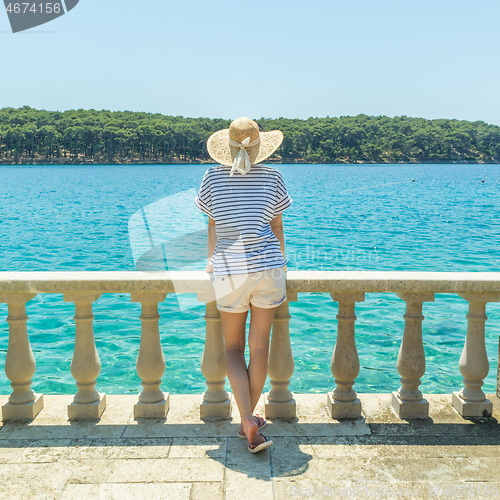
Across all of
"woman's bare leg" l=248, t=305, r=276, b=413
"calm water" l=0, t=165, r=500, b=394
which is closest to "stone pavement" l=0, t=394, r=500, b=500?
"woman's bare leg" l=248, t=305, r=276, b=413

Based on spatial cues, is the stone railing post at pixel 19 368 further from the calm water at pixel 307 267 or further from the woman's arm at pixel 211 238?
the calm water at pixel 307 267

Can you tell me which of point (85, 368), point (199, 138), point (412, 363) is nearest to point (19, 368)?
point (85, 368)

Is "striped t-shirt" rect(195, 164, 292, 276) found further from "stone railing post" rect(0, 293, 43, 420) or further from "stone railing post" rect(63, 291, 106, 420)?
"stone railing post" rect(0, 293, 43, 420)

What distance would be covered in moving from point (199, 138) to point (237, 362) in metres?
146

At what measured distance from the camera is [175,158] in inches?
6004

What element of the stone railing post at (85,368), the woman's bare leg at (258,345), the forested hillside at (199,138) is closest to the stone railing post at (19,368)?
the stone railing post at (85,368)

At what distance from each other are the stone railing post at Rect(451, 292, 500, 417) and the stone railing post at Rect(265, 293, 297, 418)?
1133 millimetres

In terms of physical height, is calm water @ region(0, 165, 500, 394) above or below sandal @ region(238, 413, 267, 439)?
below

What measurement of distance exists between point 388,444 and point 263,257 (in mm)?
1344

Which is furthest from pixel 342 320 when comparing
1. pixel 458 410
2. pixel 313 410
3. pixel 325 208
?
pixel 325 208

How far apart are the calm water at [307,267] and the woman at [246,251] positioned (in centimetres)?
525

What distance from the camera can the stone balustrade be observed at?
12.0ft

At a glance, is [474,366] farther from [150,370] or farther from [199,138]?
[199,138]

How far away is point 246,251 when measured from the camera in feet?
11.1
